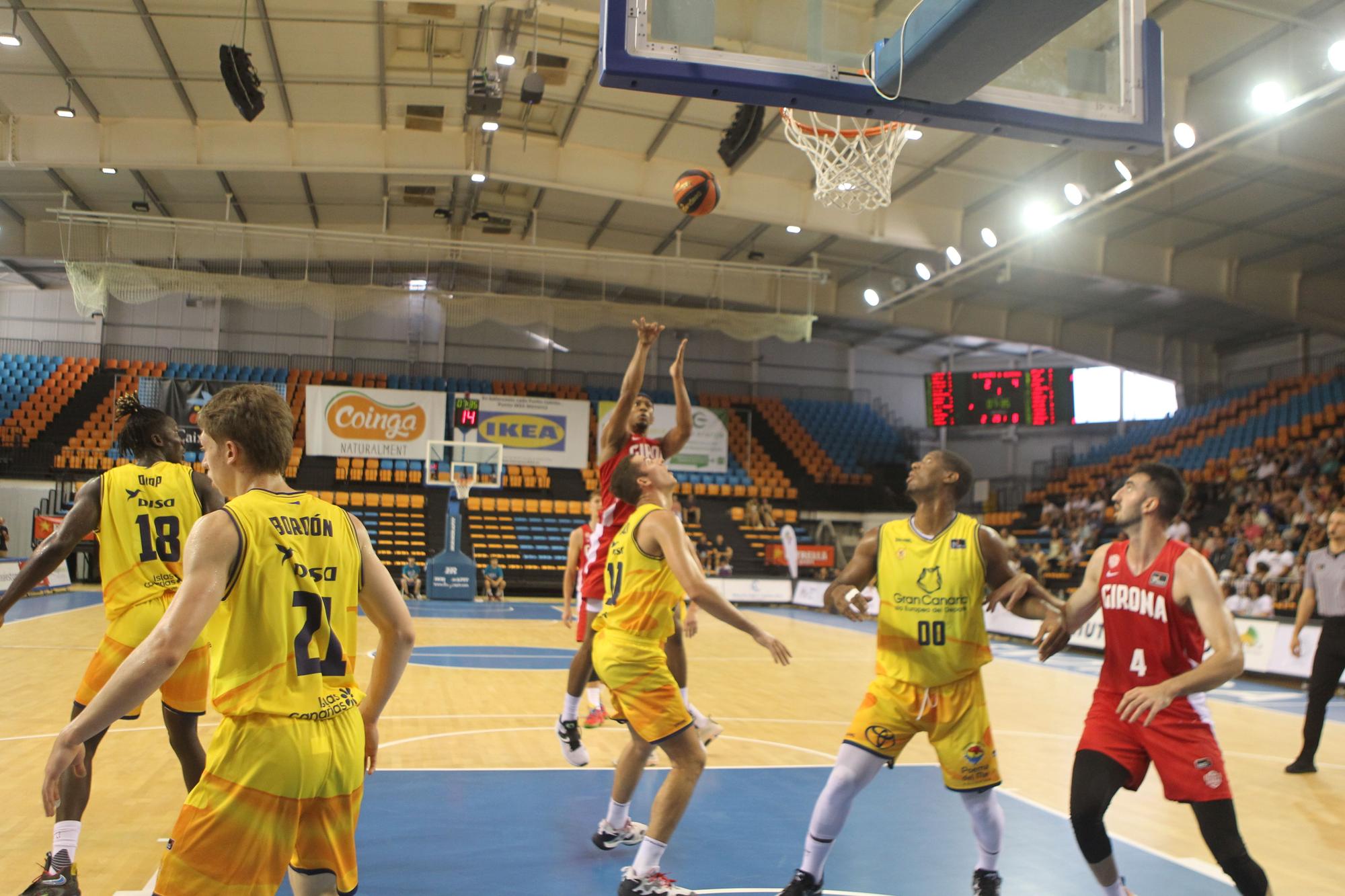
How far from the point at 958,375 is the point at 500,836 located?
17.3 m

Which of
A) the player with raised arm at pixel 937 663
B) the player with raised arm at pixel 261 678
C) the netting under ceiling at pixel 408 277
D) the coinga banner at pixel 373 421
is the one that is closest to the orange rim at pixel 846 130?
the player with raised arm at pixel 937 663

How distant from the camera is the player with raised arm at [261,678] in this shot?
2.23 metres

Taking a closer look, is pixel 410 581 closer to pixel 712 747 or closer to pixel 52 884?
pixel 712 747

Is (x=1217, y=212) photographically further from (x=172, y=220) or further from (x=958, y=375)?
(x=172, y=220)

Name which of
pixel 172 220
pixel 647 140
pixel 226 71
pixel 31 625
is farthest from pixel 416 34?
pixel 31 625

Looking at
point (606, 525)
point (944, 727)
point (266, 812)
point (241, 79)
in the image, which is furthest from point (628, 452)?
point (241, 79)

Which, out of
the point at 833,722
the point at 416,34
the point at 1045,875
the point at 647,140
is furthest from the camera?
the point at 647,140

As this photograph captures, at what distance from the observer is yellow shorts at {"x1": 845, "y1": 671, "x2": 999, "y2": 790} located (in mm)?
3848

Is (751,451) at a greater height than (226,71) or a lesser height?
lesser

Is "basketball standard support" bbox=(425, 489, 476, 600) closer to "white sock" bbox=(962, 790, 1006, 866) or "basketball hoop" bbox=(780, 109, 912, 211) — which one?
"basketball hoop" bbox=(780, 109, 912, 211)

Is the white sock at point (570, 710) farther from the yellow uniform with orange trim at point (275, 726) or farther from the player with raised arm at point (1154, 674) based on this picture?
the yellow uniform with orange trim at point (275, 726)

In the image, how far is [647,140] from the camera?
A: 18250mm

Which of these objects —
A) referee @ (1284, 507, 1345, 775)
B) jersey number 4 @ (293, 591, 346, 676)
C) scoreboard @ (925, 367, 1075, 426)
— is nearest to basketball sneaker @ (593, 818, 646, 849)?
jersey number 4 @ (293, 591, 346, 676)

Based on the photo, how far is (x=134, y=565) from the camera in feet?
13.5
